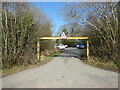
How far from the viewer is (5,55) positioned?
573 cm

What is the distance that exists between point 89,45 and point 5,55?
289 inches

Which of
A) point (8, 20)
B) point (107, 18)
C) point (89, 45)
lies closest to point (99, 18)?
point (107, 18)

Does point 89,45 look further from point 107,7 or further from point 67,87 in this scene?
point 67,87

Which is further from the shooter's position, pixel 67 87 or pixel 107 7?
pixel 107 7

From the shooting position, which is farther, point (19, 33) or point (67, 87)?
point (19, 33)

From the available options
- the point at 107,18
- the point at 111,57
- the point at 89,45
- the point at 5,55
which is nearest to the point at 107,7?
the point at 107,18

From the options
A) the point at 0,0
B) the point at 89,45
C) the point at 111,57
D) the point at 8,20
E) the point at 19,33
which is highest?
the point at 0,0

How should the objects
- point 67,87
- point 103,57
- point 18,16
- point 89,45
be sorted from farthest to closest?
1. point 89,45
2. point 103,57
3. point 18,16
4. point 67,87

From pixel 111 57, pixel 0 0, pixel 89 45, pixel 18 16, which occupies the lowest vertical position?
pixel 111 57

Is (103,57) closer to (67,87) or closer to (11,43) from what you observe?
(67,87)

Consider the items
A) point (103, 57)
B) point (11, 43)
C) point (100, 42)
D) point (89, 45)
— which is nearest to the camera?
point (11, 43)

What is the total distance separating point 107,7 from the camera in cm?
769

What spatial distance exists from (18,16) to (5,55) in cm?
303

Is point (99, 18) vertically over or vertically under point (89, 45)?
over
